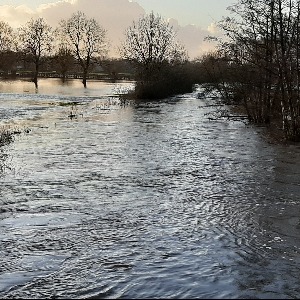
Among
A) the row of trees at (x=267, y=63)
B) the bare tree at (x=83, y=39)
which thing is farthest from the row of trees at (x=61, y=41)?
the row of trees at (x=267, y=63)

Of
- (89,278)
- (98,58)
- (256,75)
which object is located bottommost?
(89,278)

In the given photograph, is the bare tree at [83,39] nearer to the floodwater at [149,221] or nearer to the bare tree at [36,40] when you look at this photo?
the bare tree at [36,40]

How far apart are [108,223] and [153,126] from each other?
1675 cm

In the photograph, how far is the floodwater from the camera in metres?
6.36

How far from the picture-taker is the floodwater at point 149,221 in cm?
636

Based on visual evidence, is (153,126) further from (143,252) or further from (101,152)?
(143,252)

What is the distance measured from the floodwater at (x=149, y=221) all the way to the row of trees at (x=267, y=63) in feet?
9.34

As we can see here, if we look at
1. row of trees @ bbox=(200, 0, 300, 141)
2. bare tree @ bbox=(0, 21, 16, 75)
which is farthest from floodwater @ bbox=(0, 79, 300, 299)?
bare tree @ bbox=(0, 21, 16, 75)

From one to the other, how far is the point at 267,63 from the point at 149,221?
1377 centimetres

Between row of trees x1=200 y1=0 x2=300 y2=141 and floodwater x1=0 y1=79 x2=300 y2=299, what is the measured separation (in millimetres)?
2847

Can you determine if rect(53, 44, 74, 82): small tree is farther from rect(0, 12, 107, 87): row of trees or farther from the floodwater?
the floodwater

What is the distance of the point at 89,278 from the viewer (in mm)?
6477

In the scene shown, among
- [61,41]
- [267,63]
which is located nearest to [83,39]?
[61,41]

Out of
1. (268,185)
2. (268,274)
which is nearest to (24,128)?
(268,185)
